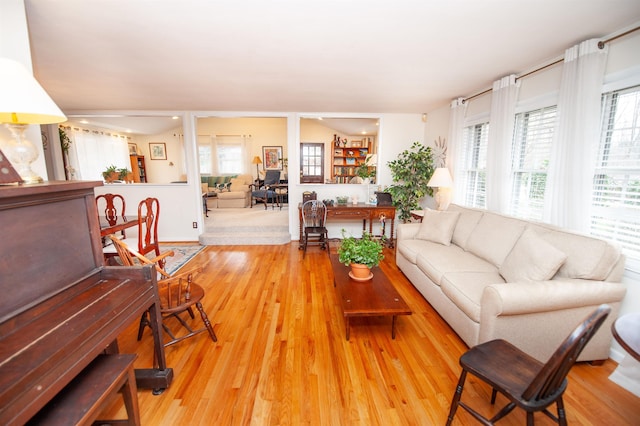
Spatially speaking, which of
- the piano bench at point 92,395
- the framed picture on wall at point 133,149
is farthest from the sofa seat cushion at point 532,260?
the framed picture on wall at point 133,149

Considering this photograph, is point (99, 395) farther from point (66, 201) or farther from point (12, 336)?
point (66, 201)

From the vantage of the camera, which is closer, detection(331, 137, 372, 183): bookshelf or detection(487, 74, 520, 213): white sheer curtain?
detection(487, 74, 520, 213): white sheer curtain

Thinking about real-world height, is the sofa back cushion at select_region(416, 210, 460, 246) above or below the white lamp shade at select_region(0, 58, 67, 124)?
below

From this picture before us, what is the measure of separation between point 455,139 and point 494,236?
5.87ft

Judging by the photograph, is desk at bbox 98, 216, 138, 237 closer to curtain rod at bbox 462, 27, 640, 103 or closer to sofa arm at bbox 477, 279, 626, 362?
sofa arm at bbox 477, 279, 626, 362

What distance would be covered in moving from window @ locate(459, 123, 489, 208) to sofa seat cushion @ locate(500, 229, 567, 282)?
1.53 m

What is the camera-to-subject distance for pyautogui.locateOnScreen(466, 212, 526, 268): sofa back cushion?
Result: 7.89 feet

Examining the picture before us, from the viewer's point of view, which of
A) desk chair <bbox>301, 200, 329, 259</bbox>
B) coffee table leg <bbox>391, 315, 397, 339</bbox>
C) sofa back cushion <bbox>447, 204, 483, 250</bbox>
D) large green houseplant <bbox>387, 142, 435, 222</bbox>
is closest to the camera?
coffee table leg <bbox>391, 315, 397, 339</bbox>

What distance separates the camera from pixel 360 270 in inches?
94.8

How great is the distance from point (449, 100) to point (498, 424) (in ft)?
12.6

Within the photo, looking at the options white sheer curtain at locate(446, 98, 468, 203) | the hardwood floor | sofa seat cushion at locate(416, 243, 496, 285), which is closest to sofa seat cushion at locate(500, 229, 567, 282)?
sofa seat cushion at locate(416, 243, 496, 285)

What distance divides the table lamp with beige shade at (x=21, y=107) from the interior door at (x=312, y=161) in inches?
282

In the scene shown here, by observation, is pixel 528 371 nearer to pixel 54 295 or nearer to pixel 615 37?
pixel 54 295

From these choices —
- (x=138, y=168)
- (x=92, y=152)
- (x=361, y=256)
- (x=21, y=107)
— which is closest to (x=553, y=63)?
(x=361, y=256)
